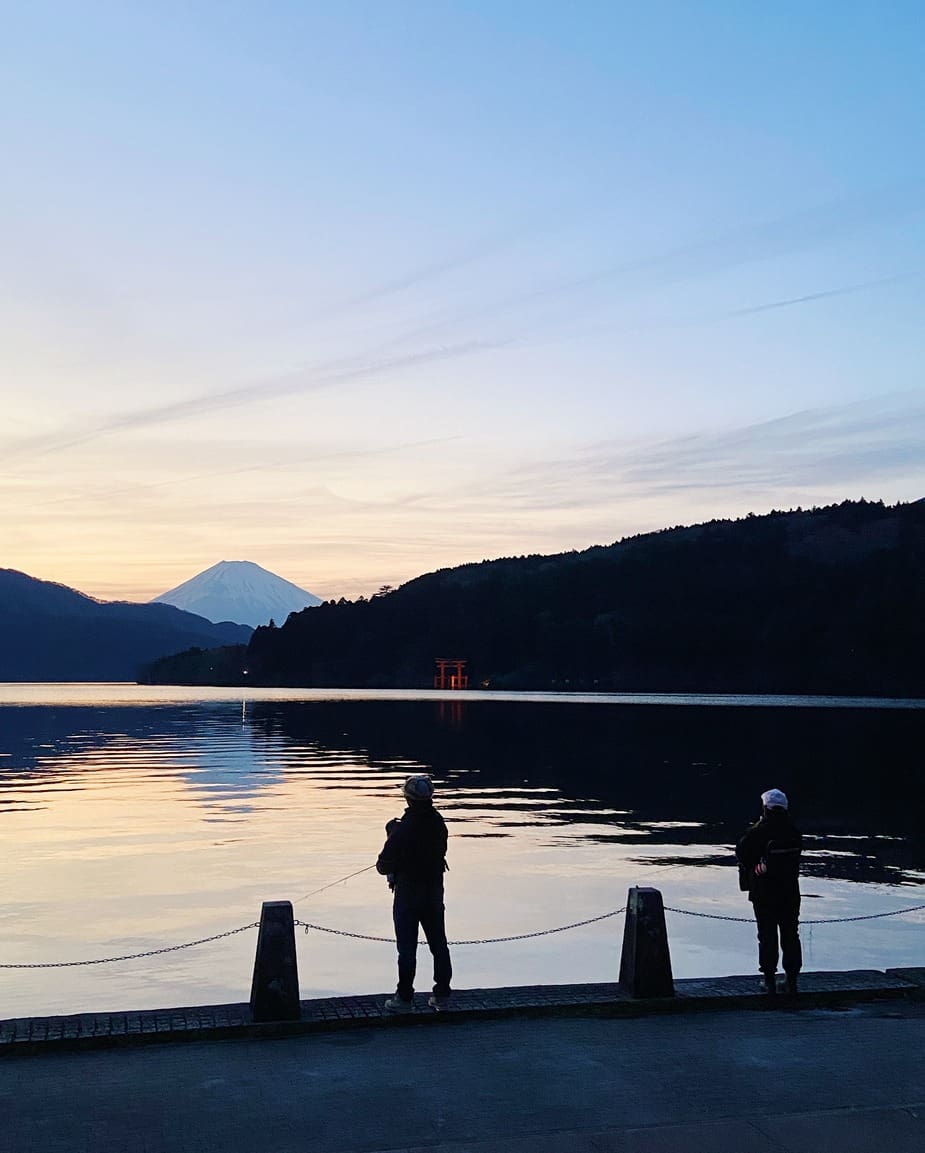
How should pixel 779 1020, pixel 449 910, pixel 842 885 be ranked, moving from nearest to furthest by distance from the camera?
pixel 779 1020
pixel 449 910
pixel 842 885

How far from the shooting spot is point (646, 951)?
12.1m

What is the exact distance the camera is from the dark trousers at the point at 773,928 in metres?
12.7

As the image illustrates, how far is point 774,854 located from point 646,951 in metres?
1.75

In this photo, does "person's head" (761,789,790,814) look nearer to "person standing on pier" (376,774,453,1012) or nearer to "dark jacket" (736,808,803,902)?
"dark jacket" (736,808,803,902)

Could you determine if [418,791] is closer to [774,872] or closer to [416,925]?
[416,925]

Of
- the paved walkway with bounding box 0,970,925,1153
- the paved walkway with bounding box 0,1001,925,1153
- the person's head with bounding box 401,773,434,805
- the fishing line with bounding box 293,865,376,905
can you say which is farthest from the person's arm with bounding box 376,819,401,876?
the fishing line with bounding box 293,865,376,905

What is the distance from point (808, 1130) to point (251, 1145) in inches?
142

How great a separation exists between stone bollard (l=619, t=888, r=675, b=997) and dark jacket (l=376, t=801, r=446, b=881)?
6.27 feet

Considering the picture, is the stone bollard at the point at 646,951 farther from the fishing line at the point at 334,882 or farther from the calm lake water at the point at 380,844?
the fishing line at the point at 334,882

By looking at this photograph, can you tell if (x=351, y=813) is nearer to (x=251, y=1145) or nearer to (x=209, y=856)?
(x=209, y=856)

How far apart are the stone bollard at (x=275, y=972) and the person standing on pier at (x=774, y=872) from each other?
459cm

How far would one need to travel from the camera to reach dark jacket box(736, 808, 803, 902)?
12.9 meters

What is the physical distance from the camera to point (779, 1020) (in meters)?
11.5

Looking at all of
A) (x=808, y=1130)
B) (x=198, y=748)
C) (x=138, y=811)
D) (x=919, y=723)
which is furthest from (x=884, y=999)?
(x=919, y=723)
